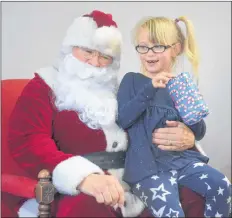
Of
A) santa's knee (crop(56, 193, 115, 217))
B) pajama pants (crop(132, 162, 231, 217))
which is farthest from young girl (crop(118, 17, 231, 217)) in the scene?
santa's knee (crop(56, 193, 115, 217))

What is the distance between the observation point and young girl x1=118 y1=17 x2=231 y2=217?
79 centimetres

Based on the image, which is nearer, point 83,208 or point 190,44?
point 83,208

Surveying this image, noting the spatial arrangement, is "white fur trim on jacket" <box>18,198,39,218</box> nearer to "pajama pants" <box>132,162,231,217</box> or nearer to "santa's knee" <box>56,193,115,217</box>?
"santa's knee" <box>56,193,115,217</box>

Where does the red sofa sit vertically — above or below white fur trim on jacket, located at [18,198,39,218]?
above

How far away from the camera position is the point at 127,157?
840 millimetres

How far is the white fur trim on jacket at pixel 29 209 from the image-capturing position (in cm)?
81

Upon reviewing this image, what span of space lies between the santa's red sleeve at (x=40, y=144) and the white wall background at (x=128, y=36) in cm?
7

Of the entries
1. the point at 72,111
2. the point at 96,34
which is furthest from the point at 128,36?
the point at 72,111

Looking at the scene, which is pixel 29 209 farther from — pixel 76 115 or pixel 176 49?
pixel 176 49

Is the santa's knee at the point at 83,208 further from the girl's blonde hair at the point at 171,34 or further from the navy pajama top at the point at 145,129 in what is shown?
the girl's blonde hair at the point at 171,34

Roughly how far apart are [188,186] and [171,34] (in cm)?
32

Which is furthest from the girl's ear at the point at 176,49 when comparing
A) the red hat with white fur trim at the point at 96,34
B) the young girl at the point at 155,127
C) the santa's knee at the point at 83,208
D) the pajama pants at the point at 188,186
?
the santa's knee at the point at 83,208

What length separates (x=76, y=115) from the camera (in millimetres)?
832

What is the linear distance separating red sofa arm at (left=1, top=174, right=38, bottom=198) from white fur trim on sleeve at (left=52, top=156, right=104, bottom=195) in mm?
50
